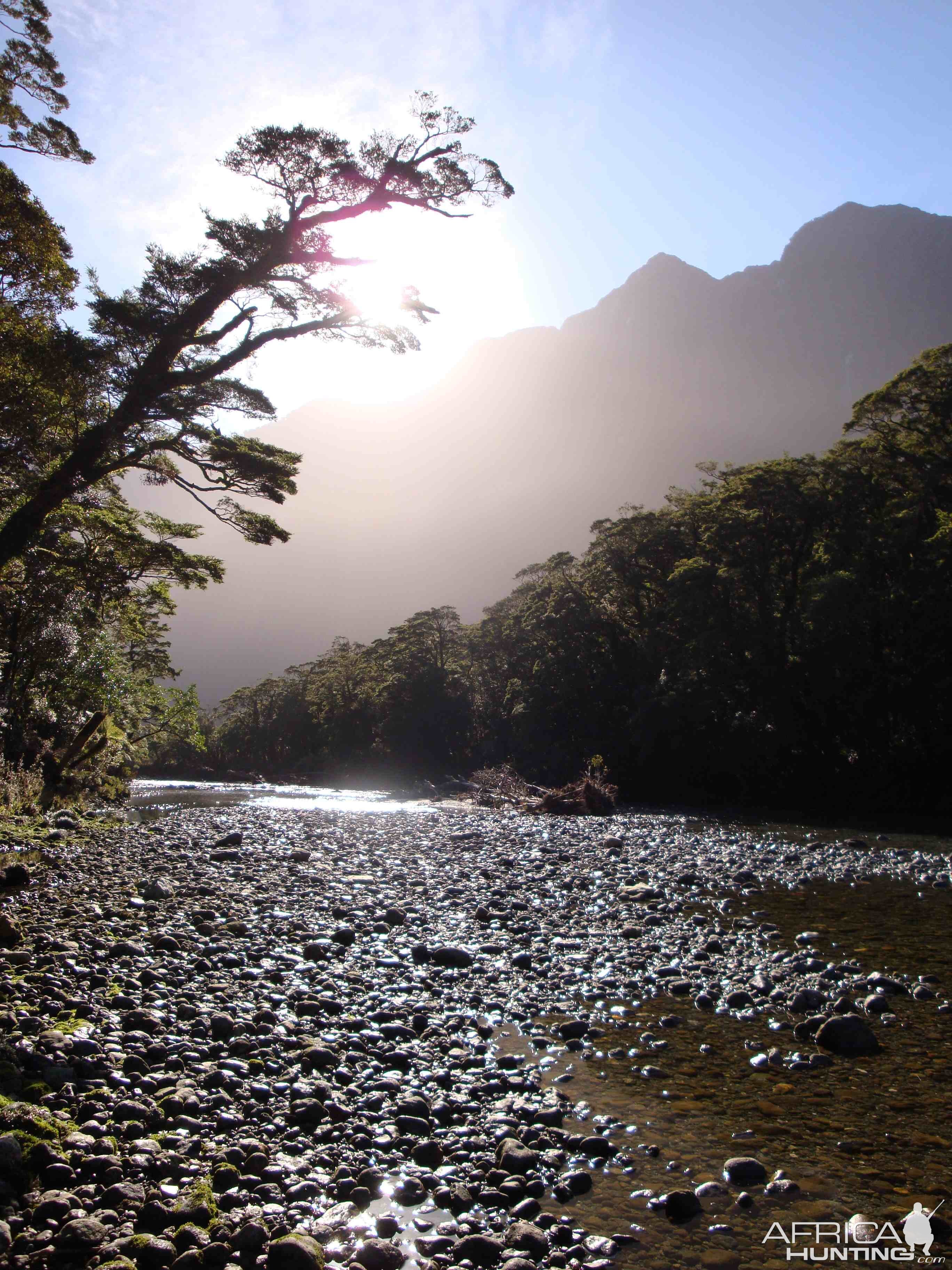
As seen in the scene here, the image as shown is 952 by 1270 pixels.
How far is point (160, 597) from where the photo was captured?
22203mm

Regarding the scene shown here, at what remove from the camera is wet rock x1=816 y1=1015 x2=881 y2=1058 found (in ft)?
17.4

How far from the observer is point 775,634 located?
106 feet

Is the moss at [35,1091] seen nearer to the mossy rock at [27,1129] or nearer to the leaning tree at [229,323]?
the mossy rock at [27,1129]

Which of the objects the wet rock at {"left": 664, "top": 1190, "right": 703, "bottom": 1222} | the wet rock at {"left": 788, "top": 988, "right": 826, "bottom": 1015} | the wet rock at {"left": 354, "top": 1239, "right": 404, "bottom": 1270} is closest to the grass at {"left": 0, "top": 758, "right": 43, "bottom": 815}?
the wet rock at {"left": 354, "top": 1239, "right": 404, "bottom": 1270}

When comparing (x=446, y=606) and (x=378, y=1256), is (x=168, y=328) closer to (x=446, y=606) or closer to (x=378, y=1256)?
(x=378, y=1256)

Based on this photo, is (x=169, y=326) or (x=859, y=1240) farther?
(x=169, y=326)

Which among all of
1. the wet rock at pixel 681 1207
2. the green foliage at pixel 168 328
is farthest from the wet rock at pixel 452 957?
the green foliage at pixel 168 328

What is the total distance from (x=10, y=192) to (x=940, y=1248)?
14664 mm

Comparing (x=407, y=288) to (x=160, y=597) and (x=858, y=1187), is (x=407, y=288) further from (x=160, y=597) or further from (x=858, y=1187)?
(x=160, y=597)

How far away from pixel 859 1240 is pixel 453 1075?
2653mm

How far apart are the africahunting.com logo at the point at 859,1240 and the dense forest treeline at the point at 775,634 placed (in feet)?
91.5

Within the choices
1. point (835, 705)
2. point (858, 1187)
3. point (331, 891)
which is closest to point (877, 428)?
point (835, 705)

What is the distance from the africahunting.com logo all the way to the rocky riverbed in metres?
0.09

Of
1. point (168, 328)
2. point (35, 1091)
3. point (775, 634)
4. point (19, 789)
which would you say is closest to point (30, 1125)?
point (35, 1091)
